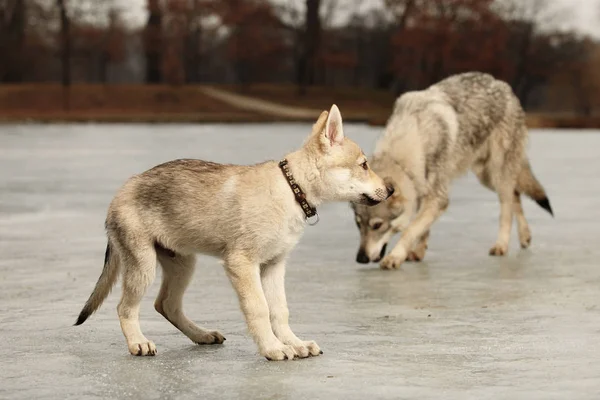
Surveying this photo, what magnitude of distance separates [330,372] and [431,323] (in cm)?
172

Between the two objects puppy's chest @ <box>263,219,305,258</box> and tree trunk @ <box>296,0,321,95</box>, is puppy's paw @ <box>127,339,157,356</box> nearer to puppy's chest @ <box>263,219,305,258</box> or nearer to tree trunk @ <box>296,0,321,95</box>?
puppy's chest @ <box>263,219,305,258</box>

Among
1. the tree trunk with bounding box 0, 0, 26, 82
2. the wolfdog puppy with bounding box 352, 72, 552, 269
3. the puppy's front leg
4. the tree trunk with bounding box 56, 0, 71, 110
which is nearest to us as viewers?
the puppy's front leg

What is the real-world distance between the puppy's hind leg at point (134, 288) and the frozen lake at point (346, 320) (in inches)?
4.0

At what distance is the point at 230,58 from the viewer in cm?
8056

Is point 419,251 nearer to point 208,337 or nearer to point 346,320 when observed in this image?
point 346,320

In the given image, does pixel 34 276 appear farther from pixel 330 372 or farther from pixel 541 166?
pixel 541 166

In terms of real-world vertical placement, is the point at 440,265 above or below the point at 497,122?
below

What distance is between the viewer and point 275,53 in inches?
3255

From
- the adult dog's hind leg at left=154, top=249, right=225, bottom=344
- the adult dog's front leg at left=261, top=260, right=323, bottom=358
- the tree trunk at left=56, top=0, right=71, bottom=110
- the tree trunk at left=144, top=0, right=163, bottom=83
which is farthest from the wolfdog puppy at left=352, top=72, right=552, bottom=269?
the tree trunk at left=144, top=0, right=163, bottom=83

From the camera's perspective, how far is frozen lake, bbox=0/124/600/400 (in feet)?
19.8

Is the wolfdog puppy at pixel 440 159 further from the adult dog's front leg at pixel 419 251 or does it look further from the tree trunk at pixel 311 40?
the tree trunk at pixel 311 40

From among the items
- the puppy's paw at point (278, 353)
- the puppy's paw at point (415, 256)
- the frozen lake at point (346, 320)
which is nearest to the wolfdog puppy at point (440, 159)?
the puppy's paw at point (415, 256)

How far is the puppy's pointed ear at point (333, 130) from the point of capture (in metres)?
6.77

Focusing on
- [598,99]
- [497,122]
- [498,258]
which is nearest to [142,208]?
[498,258]
